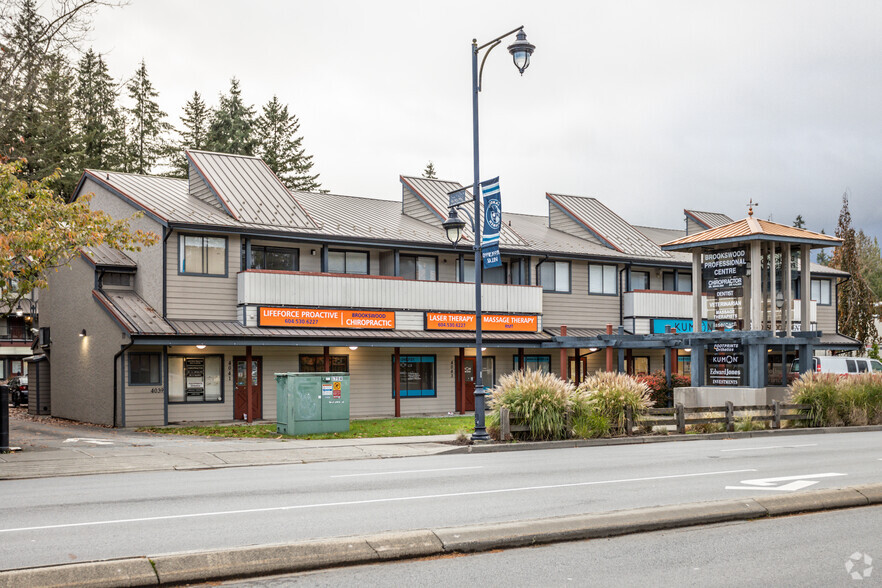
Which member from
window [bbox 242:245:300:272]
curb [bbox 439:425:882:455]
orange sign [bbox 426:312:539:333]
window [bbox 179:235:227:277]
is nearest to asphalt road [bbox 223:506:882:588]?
curb [bbox 439:425:882:455]

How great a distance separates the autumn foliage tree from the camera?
57.3 ft

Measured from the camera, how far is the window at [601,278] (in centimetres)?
3734

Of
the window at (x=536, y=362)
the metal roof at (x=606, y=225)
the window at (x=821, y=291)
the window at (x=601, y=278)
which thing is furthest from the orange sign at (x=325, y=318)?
the window at (x=821, y=291)

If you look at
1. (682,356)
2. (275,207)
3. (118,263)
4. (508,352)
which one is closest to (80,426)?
(118,263)

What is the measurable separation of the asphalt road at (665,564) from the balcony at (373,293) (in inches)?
846

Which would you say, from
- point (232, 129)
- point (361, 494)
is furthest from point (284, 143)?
point (361, 494)

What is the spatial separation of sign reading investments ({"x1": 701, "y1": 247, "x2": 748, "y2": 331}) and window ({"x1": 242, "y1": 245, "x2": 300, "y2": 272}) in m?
14.3

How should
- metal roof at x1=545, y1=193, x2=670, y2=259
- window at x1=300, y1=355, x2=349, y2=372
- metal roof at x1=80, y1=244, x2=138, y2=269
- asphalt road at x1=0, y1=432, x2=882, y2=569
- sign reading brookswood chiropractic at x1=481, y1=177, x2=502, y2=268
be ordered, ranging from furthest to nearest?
metal roof at x1=545, y1=193, x2=670, y2=259 < window at x1=300, y1=355, x2=349, y2=372 < metal roof at x1=80, y1=244, x2=138, y2=269 < sign reading brookswood chiropractic at x1=481, y1=177, x2=502, y2=268 < asphalt road at x1=0, y1=432, x2=882, y2=569

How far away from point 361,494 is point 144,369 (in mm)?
17245

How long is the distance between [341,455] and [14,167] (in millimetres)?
9216

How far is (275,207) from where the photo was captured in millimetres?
31109

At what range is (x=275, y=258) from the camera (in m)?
30.8

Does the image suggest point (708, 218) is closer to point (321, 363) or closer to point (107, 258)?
point (321, 363)

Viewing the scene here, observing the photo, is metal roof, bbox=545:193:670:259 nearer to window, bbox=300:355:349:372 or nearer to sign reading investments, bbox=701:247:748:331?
sign reading investments, bbox=701:247:748:331
